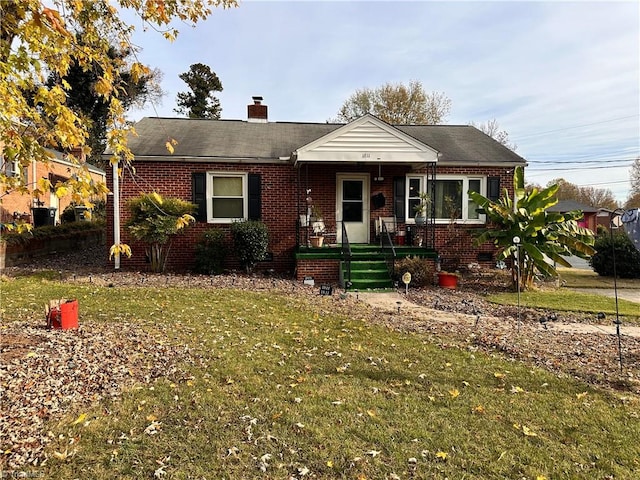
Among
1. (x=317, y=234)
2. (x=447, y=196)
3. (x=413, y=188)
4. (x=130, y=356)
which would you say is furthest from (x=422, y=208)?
(x=130, y=356)

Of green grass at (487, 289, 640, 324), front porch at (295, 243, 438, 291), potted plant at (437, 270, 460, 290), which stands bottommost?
green grass at (487, 289, 640, 324)

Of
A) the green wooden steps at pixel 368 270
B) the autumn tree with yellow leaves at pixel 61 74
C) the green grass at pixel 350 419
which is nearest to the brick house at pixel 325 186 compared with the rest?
the green wooden steps at pixel 368 270

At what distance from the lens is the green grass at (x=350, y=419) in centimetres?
280

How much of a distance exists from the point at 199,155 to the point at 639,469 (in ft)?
36.2

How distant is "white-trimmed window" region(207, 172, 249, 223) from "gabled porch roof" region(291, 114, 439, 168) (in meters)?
1.99

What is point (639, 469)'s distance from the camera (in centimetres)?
282

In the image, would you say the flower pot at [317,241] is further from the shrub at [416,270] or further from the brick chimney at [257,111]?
the brick chimney at [257,111]

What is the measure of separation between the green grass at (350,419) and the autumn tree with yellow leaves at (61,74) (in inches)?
71.9

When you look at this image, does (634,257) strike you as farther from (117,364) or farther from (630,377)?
(117,364)

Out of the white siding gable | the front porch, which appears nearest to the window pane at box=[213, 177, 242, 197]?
the white siding gable

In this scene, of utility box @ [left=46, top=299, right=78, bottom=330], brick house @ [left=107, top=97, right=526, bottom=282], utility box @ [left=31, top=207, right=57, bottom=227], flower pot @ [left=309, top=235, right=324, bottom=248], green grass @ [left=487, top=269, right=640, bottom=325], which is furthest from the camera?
utility box @ [left=31, top=207, right=57, bottom=227]

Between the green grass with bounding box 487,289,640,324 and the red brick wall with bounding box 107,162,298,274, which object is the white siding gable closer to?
the red brick wall with bounding box 107,162,298,274

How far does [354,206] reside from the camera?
41.7ft

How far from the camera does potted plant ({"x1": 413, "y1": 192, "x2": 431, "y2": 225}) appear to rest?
477 inches
